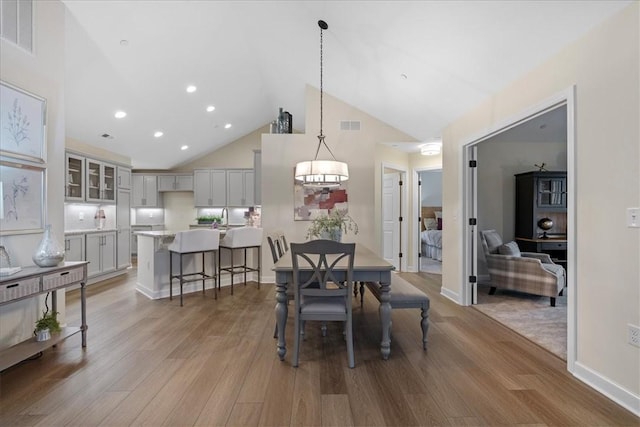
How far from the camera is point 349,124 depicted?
18.4 feet

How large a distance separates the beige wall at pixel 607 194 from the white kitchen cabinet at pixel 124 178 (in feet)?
23.0

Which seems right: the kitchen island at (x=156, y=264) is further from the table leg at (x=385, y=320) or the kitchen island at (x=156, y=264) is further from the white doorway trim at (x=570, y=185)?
the white doorway trim at (x=570, y=185)

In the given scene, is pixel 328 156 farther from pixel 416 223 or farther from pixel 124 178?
pixel 124 178

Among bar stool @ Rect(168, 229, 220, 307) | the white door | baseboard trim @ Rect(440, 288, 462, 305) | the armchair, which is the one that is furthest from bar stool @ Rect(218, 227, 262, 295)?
the armchair

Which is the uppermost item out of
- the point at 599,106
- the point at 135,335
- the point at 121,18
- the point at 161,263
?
the point at 121,18

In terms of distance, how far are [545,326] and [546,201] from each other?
2.78m

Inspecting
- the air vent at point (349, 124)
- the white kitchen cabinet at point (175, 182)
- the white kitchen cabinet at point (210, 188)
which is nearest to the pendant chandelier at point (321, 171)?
the air vent at point (349, 124)

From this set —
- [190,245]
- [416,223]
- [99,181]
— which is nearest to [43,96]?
[190,245]

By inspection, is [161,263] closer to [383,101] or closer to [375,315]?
[375,315]

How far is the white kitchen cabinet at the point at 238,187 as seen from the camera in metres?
8.44

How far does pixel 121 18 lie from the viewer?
12.0ft

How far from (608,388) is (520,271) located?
2.46m

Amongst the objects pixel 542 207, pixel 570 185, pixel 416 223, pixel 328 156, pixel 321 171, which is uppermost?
pixel 328 156

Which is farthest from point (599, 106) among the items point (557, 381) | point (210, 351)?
point (210, 351)
